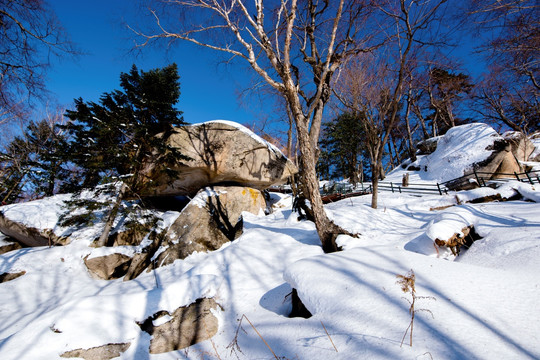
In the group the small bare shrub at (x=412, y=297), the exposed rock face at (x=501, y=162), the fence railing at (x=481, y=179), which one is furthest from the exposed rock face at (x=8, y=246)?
the exposed rock face at (x=501, y=162)

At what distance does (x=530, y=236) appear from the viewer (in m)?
3.07

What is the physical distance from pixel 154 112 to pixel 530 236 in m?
11.4

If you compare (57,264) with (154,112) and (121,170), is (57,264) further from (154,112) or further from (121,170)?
(154,112)

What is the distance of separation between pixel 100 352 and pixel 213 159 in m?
7.35

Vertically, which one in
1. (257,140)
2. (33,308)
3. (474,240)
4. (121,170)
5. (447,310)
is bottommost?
(33,308)

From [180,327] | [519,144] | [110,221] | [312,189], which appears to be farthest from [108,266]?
[519,144]

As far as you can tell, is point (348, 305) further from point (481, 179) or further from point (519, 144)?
point (519, 144)

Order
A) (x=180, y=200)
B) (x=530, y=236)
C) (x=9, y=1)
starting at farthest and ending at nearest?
(x=180, y=200)
(x=9, y=1)
(x=530, y=236)

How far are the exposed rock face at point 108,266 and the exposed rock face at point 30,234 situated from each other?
1963 mm

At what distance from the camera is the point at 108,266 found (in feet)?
22.0

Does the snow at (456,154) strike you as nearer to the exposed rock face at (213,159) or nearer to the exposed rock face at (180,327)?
the exposed rock face at (213,159)

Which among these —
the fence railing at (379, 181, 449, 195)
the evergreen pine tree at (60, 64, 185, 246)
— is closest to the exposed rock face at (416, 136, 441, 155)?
the fence railing at (379, 181, 449, 195)

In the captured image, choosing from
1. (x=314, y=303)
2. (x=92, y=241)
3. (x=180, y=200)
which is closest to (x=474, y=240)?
(x=314, y=303)

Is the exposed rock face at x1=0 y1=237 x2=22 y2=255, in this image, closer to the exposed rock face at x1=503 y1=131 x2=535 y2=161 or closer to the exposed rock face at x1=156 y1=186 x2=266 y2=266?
the exposed rock face at x1=156 y1=186 x2=266 y2=266
